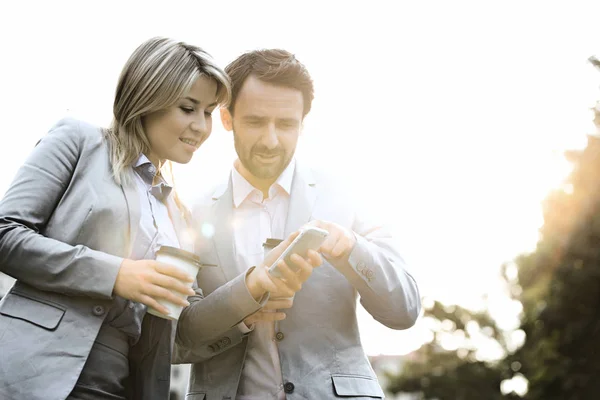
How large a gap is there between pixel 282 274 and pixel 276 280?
6 centimetres

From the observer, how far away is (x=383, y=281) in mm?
3639

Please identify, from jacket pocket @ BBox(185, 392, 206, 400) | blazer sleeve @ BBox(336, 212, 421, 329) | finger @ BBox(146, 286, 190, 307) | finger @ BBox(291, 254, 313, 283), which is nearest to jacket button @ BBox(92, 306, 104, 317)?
finger @ BBox(146, 286, 190, 307)

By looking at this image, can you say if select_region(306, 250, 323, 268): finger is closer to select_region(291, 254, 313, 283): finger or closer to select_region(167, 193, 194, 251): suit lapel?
select_region(291, 254, 313, 283): finger

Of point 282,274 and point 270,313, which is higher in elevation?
point 282,274

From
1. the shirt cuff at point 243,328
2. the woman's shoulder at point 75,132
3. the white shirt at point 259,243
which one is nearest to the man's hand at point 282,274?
the shirt cuff at point 243,328

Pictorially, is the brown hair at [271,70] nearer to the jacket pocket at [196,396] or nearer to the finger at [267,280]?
the finger at [267,280]

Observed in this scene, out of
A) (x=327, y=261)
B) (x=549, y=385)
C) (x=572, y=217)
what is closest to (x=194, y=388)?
(x=327, y=261)

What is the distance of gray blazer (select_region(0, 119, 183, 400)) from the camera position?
2838 millimetres

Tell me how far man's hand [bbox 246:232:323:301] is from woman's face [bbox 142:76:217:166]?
2.10 feet

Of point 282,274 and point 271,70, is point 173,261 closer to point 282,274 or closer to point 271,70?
point 282,274

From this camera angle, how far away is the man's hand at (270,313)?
3.56 meters

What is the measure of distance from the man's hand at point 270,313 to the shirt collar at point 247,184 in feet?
2.55

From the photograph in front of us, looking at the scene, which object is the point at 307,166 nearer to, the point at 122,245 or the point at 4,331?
the point at 122,245

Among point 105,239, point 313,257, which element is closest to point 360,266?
point 313,257
